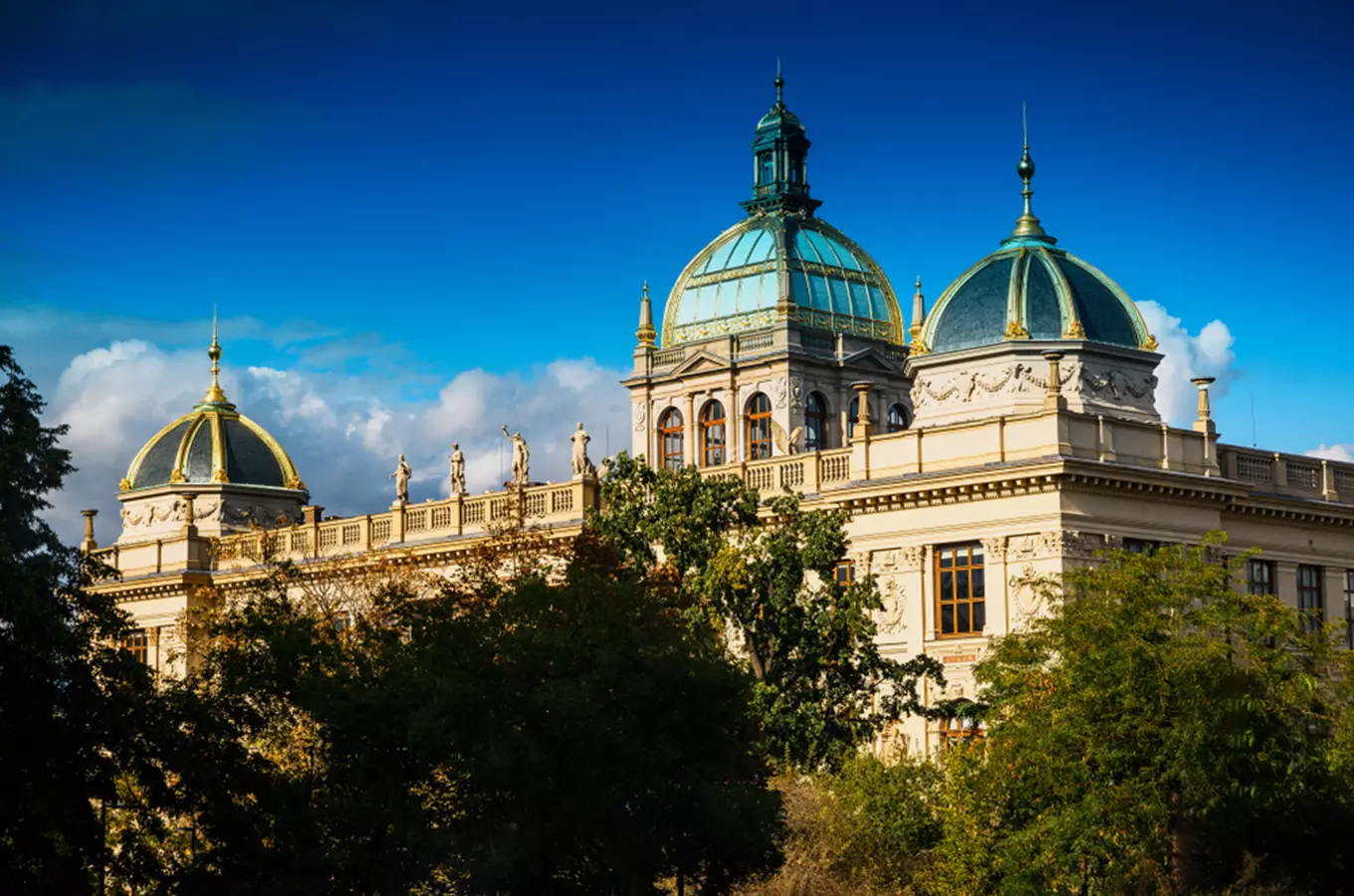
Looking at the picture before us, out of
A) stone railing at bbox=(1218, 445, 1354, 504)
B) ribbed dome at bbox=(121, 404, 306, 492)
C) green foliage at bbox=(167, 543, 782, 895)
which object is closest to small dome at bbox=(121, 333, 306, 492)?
ribbed dome at bbox=(121, 404, 306, 492)

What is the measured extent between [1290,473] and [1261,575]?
3347 mm

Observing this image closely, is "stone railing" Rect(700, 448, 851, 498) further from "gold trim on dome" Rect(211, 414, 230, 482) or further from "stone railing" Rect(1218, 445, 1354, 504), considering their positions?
"gold trim on dome" Rect(211, 414, 230, 482)

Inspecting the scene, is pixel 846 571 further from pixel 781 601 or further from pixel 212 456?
pixel 212 456

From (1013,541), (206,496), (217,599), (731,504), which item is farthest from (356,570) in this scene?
(206,496)

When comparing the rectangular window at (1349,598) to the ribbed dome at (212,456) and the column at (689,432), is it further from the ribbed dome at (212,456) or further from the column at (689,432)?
the ribbed dome at (212,456)

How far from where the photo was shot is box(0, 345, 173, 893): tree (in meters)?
38.7

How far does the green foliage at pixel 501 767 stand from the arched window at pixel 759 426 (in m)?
39.5

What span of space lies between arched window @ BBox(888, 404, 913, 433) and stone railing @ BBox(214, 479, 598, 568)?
13.6m

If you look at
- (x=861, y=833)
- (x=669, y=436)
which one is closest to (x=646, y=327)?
(x=669, y=436)

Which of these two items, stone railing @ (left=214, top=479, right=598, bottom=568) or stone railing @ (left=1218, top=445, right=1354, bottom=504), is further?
stone railing @ (left=214, top=479, right=598, bottom=568)

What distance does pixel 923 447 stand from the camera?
64312 millimetres

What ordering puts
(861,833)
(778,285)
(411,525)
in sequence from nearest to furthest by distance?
(861,833) < (411,525) < (778,285)

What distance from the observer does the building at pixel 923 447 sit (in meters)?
61.8

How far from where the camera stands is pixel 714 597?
2244 inches
